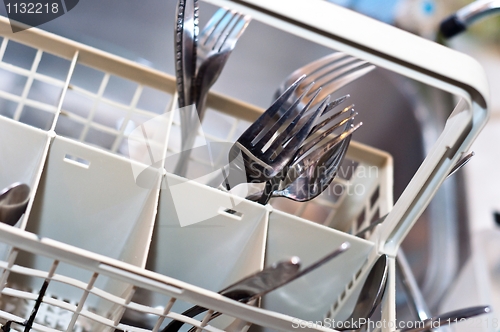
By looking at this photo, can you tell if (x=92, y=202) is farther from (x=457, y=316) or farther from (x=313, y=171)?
(x=457, y=316)

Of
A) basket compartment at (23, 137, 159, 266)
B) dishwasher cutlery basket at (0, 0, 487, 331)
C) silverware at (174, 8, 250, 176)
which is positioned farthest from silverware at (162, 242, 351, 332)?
silverware at (174, 8, 250, 176)

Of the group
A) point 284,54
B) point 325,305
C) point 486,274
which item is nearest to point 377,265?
point 325,305

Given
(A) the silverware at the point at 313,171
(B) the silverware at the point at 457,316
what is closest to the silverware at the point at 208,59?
(A) the silverware at the point at 313,171

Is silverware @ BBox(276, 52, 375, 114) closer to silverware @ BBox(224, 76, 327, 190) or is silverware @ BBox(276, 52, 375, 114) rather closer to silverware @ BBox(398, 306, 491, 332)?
silverware @ BBox(224, 76, 327, 190)

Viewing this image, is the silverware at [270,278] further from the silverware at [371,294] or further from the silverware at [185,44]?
the silverware at [185,44]

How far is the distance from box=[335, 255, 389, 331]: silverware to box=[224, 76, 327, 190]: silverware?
0.38 feet

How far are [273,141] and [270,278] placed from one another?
0.14 meters

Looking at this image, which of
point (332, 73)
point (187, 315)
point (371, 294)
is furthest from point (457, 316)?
point (332, 73)

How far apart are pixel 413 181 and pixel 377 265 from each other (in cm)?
9

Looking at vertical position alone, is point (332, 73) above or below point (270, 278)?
above

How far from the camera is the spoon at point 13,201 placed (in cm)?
29

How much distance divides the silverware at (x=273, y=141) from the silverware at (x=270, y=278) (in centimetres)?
11

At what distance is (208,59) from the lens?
449 millimetres

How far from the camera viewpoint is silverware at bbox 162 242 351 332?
229 mm
